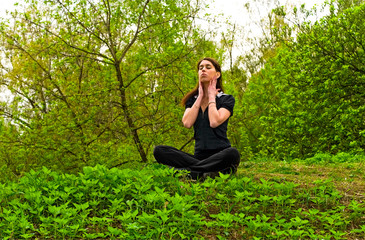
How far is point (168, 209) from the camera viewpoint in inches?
167

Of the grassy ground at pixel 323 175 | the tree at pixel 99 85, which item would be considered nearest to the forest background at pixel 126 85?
the tree at pixel 99 85

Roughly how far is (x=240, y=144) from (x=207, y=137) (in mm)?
12309

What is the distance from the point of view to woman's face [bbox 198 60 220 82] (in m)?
5.77

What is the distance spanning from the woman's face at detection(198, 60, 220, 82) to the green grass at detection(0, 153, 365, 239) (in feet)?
4.95

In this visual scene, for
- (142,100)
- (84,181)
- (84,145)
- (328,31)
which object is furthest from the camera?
(328,31)

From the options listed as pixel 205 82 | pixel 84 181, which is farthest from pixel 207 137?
pixel 84 181

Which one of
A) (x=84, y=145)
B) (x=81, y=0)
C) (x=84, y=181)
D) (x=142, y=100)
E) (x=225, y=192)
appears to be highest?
(x=81, y=0)

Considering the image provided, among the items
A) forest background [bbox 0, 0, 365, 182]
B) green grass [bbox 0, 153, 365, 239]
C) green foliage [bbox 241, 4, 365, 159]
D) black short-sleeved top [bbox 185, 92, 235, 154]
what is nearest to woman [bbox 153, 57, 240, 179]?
black short-sleeved top [bbox 185, 92, 235, 154]

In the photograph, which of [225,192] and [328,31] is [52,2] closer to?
[225,192]

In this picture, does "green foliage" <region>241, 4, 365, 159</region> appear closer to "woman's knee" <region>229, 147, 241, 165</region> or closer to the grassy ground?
the grassy ground

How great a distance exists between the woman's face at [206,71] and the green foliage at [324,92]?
6.79 metres

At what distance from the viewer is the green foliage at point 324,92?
13102 millimetres

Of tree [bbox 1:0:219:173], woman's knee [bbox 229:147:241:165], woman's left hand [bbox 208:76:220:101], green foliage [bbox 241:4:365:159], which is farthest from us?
green foliage [bbox 241:4:365:159]

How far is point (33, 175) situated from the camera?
17.1 ft
